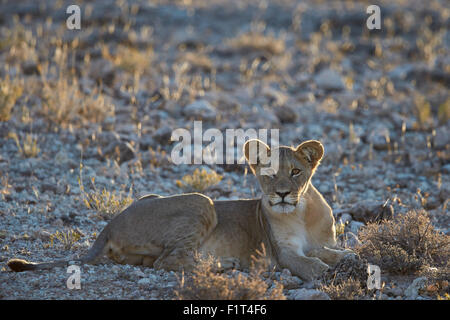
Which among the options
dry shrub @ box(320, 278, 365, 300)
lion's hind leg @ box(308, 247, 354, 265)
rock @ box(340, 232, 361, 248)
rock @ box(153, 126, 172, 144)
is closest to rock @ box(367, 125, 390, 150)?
rock @ box(153, 126, 172, 144)

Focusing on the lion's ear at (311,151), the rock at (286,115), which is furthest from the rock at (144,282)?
the rock at (286,115)

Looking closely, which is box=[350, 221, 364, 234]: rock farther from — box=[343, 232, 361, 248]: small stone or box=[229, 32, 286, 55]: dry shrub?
box=[229, 32, 286, 55]: dry shrub

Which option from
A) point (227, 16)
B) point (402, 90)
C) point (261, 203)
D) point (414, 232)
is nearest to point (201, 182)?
point (261, 203)

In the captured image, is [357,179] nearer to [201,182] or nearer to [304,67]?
[201,182]

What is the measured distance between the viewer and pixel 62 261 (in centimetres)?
575

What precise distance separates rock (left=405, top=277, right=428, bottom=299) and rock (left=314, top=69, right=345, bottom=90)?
862 cm

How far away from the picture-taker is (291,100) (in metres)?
12.8

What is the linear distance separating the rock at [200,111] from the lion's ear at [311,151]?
5.14 meters

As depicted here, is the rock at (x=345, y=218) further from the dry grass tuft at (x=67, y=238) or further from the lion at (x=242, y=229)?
the dry grass tuft at (x=67, y=238)

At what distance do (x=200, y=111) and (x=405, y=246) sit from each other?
5.98 meters

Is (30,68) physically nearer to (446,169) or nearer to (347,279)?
(446,169)

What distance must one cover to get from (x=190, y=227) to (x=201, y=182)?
8.49ft

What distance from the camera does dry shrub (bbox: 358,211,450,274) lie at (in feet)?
19.1

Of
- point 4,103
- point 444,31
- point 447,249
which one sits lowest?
point 447,249
